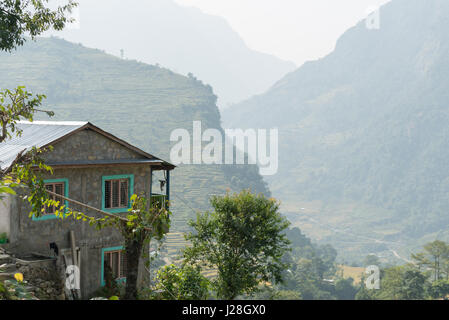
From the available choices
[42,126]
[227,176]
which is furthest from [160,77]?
[42,126]

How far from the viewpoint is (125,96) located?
13838 cm

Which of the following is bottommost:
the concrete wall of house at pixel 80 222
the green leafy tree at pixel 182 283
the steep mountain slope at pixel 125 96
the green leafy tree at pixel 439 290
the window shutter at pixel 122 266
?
the green leafy tree at pixel 439 290

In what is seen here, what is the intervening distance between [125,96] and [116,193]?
128 metres

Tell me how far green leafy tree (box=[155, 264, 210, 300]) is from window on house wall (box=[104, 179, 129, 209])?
216cm

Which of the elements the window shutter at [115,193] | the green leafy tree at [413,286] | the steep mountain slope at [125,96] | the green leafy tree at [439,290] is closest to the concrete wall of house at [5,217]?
the window shutter at [115,193]

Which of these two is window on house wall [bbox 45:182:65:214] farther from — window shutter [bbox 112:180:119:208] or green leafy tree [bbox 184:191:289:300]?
green leafy tree [bbox 184:191:289:300]

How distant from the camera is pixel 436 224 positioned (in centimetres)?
16812

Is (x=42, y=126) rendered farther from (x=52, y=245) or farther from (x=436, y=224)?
(x=436, y=224)

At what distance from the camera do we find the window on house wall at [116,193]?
1379 centimetres

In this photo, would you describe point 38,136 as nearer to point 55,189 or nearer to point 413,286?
point 55,189

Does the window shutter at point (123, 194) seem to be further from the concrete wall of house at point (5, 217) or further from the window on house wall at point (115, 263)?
the concrete wall of house at point (5, 217)

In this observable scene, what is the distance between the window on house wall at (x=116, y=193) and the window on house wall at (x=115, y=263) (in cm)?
125

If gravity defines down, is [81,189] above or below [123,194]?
above

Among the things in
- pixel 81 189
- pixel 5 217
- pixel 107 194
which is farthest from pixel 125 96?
pixel 5 217
